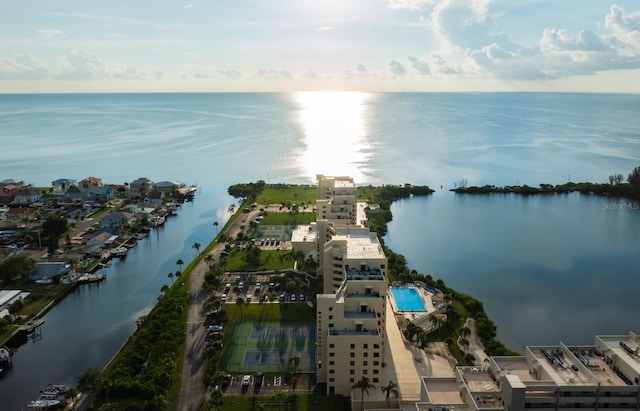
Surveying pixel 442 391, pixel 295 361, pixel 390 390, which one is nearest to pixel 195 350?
pixel 295 361

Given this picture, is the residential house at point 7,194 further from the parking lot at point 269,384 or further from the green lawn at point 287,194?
the parking lot at point 269,384

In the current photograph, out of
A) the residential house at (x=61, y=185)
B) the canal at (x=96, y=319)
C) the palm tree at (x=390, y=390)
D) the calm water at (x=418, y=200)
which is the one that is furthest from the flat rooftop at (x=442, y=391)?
the residential house at (x=61, y=185)

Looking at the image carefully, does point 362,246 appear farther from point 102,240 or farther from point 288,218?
point 102,240

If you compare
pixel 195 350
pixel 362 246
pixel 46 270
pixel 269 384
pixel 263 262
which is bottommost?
pixel 269 384

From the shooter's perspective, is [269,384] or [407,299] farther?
[407,299]

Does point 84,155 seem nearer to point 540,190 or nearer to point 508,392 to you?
point 540,190

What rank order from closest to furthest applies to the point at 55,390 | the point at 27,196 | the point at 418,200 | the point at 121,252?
the point at 55,390, the point at 121,252, the point at 27,196, the point at 418,200

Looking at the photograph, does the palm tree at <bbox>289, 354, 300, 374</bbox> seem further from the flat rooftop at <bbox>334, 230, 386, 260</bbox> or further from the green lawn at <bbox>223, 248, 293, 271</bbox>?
the green lawn at <bbox>223, 248, 293, 271</bbox>

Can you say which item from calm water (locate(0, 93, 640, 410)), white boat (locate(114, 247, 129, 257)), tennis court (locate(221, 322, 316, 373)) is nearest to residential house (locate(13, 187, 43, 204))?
calm water (locate(0, 93, 640, 410))
